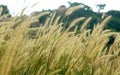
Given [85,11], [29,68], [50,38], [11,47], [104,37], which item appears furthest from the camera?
[85,11]

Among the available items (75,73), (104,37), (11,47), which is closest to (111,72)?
(104,37)

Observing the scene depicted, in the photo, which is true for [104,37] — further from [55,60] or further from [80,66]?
[55,60]

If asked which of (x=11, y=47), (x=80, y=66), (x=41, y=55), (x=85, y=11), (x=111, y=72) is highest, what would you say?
(x=11, y=47)

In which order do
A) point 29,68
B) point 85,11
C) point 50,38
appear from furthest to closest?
point 85,11 < point 50,38 < point 29,68

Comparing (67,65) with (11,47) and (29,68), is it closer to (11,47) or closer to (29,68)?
(29,68)

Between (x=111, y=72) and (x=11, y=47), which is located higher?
(x=11, y=47)

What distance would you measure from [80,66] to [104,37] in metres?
0.45

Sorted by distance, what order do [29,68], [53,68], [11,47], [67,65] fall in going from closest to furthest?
[11,47]
[29,68]
[53,68]
[67,65]

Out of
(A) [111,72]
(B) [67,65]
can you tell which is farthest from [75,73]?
(A) [111,72]

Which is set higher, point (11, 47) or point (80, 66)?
point (11, 47)

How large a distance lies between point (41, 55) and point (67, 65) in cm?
19

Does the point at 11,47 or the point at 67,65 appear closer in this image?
the point at 11,47

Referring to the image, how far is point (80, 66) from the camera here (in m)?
2.09

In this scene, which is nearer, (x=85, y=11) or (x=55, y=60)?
(x=55, y=60)
